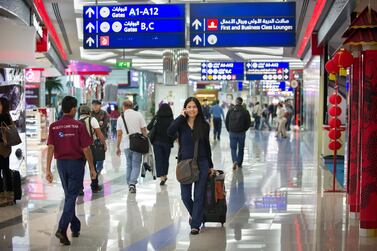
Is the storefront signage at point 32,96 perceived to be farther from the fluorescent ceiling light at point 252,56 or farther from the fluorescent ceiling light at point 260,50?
the fluorescent ceiling light at point 252,56

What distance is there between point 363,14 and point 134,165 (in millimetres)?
4757

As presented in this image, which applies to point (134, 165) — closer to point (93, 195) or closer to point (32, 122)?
point (93, 195)

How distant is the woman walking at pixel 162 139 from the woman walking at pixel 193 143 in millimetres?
3596

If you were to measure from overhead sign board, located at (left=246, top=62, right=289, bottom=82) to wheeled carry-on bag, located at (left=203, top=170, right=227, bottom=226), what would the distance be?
859 inches

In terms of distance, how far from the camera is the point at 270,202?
9.21m

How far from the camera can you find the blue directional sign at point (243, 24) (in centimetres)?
1170

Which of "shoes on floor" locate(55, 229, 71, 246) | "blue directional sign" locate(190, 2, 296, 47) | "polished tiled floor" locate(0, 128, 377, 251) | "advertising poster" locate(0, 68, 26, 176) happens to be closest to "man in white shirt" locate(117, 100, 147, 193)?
"polished tiled floor" locate(0, 128, 377, 251)

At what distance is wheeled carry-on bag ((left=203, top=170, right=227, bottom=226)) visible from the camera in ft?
24.3

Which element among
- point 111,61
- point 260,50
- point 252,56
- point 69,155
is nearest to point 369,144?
point 69,155

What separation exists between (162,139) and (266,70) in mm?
18890

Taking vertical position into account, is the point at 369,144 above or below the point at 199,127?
below

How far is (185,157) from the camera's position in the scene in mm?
7117

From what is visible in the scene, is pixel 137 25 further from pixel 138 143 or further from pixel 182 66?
pixel 182 66

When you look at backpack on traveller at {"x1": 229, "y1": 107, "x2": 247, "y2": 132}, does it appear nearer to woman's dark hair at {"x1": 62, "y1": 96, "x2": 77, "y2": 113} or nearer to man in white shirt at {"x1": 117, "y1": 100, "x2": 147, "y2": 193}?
man in white shirt at {"x1": 117, "y1": 100, "x2": 147, "y2": 193}
